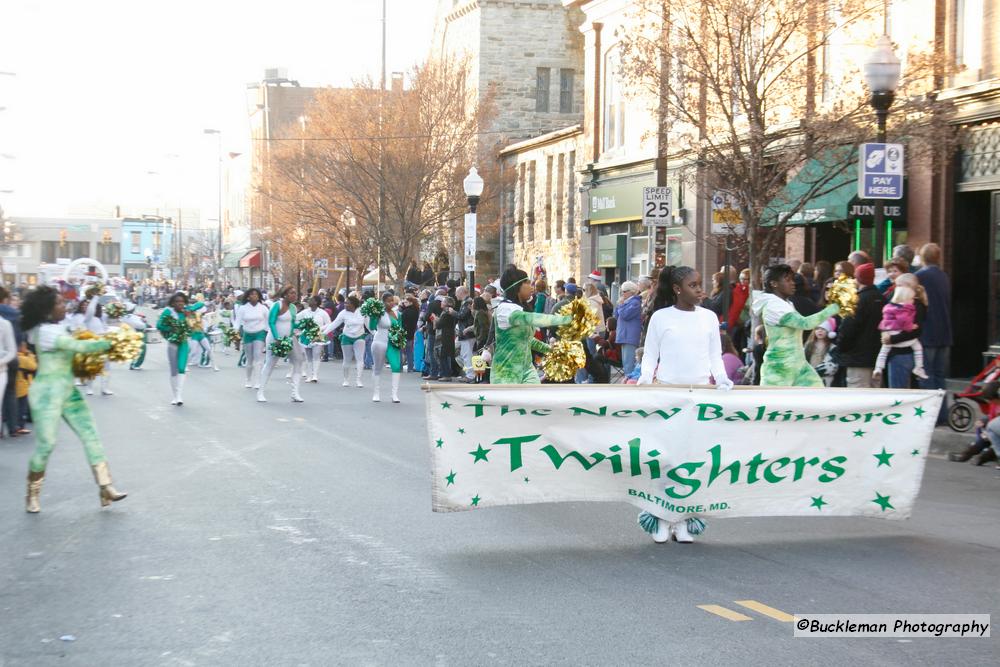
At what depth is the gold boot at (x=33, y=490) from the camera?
9758 millimetres

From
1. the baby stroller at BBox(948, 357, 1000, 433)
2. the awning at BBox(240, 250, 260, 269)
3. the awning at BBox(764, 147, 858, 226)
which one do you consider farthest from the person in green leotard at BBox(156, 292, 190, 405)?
the awning at BBox(240, 250, 260, 269)

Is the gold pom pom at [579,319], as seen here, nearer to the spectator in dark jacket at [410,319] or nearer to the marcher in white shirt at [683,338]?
the marcher in white shirt at [683,338]

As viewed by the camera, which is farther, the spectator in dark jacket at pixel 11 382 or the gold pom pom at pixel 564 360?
the spectator in dark jacket at pixel 11 382

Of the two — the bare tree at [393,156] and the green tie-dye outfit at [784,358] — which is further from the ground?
the bare tree at [393,156]

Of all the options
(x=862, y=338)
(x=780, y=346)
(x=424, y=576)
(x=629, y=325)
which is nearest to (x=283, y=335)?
(x=629, y=325)

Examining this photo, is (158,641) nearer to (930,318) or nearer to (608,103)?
(930,318)

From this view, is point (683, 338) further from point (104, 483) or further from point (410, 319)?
point (410, 319)

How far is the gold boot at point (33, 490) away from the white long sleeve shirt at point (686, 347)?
4756mm

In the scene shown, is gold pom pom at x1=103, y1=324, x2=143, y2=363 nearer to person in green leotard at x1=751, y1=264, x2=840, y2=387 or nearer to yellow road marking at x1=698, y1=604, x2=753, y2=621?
person in green leotard at x1=751, y1=264, x2=840, y2=387

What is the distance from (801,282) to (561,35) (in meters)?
38.0

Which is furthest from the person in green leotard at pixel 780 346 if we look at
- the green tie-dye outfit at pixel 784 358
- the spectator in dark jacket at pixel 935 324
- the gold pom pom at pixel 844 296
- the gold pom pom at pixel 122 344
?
the gold pom pom at pixel 122 344

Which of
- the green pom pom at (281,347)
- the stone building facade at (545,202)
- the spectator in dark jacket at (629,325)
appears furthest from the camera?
the stone building facade at (545,202)

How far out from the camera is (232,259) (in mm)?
92500

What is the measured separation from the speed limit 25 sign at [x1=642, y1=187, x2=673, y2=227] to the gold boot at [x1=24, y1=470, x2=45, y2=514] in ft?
41.0
